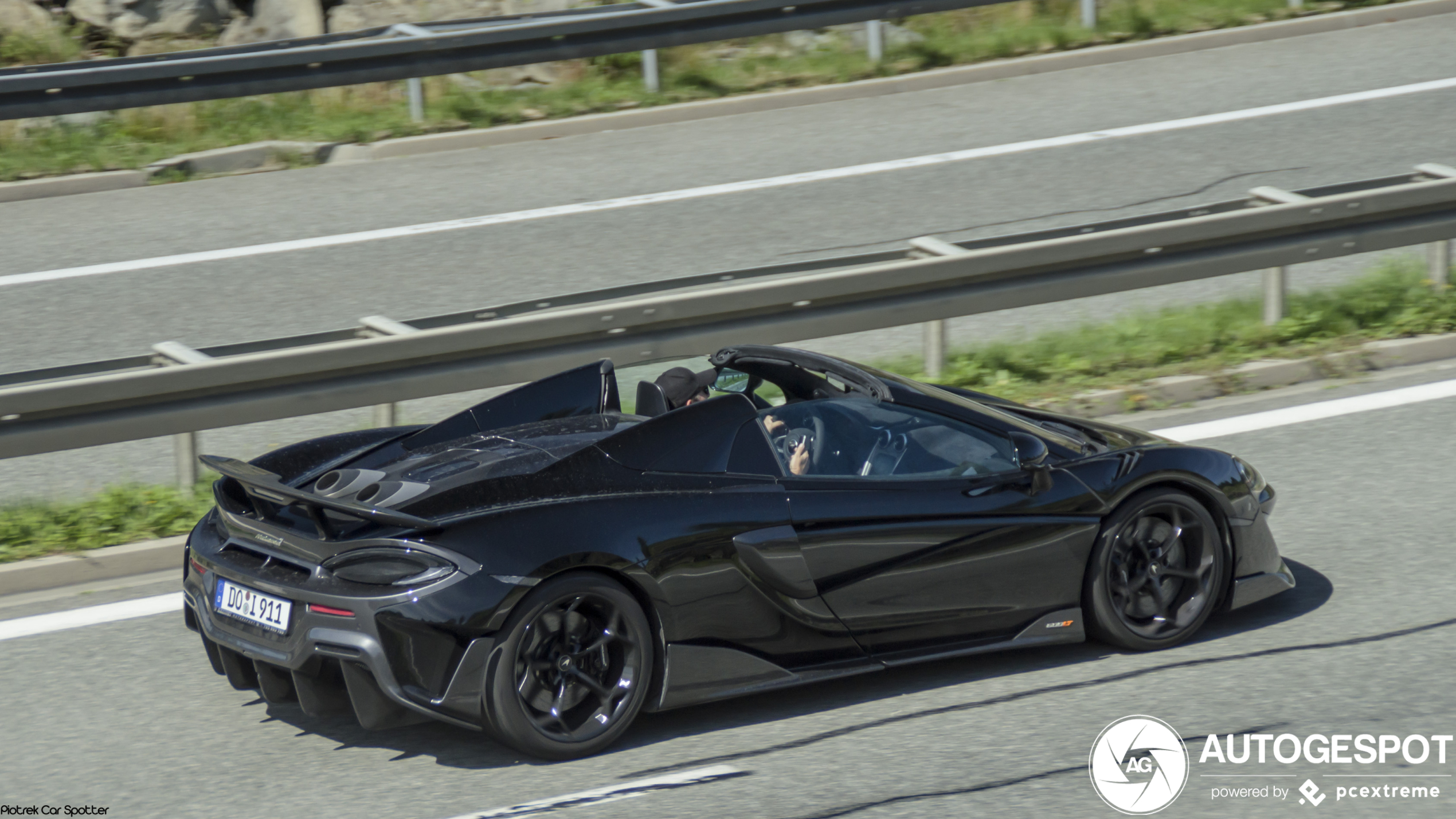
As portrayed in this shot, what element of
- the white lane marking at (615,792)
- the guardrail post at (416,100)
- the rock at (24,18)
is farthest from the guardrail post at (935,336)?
the rock at (24,18)

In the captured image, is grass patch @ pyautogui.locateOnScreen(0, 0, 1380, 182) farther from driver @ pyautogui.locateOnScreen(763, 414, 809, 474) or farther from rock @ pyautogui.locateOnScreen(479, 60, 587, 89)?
driver @ pyautogui.locateOnScreen(763, 414, 809, 474)

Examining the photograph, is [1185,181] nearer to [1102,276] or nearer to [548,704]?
[1102,276]

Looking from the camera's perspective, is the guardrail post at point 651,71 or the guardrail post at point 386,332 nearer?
the guardrail post at point 386,332

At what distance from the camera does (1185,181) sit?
476 inches

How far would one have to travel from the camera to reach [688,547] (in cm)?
531

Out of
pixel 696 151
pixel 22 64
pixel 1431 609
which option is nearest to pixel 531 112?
pixel 696 151

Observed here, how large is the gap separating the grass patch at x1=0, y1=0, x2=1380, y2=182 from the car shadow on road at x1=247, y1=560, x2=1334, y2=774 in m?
8.53

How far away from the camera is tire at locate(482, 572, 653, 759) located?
5039mm

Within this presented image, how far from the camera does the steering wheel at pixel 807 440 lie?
5707mm

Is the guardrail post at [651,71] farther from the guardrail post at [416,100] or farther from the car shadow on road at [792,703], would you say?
the car shadow on road at [792,703]

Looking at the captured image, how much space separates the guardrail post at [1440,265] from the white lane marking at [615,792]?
22.0 feet

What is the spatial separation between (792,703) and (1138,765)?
1.22 meters

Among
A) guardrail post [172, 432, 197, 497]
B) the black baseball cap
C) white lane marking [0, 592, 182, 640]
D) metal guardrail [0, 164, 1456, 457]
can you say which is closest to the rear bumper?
the black baseball cap

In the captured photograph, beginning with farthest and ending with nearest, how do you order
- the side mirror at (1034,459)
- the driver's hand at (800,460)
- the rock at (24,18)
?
1. the rock at (24,18)
2. the side mirror at (1034,459)
3. the driver's hand at (800,460)
